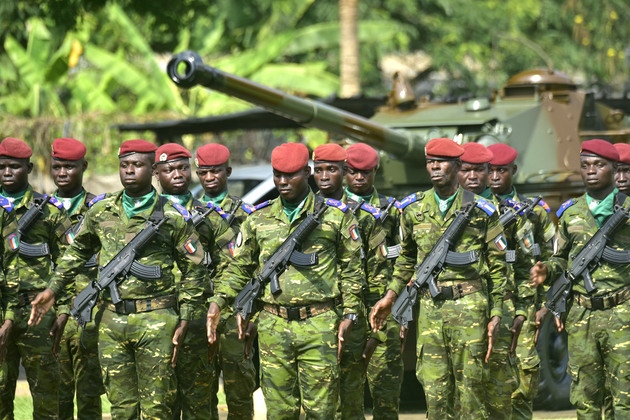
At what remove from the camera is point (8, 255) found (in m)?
7.03

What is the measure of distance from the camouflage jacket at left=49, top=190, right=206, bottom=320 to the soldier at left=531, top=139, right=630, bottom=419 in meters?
2.54

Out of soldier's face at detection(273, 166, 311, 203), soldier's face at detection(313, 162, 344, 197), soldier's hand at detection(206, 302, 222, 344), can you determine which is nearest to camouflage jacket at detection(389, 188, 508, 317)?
soldier's face at detection(313, 162, 344, 197)

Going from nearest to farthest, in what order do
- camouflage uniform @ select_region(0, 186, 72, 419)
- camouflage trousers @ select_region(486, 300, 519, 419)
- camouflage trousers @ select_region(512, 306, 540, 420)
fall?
camouflage uniform @ select_region(0, 186, 72, 419), camouflage trousers @ select_region(486, 300, 519, 419), camouflage trousers @ select_region(512, 306, 540, 420)

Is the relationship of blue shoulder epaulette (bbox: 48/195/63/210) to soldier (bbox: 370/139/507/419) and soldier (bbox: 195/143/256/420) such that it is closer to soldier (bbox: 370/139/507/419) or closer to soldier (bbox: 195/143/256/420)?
soldier (bbox: 195/143/256/420)

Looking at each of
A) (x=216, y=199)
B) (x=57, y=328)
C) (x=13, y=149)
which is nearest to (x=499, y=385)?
(x=216, y=199)

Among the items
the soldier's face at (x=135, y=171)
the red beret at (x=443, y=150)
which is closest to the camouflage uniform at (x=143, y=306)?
→ the soldier's face at (x=135, y=171)

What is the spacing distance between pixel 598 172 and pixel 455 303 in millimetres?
1349

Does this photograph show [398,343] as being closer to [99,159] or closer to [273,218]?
[273,218]

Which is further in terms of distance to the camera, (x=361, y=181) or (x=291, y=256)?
(x=361, y=181)

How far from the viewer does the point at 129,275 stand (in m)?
6.39

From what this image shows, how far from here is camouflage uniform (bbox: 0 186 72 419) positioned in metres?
7.08

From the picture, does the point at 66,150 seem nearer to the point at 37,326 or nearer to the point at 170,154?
the point at 170,154

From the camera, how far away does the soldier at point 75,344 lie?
7527 millimetres

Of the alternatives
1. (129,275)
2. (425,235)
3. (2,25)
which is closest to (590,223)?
(425,235)
